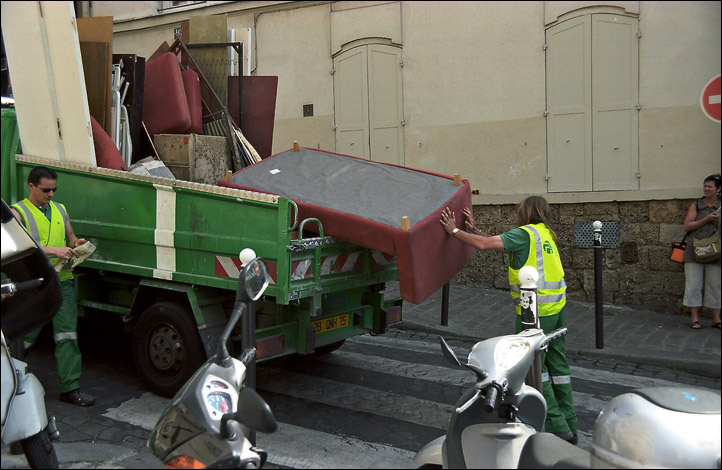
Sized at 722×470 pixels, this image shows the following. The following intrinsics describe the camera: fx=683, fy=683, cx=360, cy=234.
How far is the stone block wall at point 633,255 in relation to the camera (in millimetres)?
8430

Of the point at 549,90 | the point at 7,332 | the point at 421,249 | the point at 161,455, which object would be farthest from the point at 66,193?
the point at 549,90

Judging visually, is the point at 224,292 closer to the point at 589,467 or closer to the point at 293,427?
the point at 293,427

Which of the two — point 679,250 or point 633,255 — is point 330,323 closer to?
point 679,250

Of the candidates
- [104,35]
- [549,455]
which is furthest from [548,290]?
[104,35]

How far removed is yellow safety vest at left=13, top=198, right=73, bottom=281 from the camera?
190 inches

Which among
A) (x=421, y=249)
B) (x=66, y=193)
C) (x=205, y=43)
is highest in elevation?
(x=205, y=43)

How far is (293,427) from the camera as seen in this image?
4.60 metres

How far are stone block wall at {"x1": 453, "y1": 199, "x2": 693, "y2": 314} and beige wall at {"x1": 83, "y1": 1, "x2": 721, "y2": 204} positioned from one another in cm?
18

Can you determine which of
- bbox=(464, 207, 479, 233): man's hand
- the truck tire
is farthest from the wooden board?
bbox=(464, 207, 479, 233): man's hand

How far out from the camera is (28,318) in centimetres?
320

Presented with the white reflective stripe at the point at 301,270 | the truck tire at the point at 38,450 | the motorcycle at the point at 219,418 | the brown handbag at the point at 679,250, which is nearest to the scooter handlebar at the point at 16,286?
the truck tire at the point at 38,450

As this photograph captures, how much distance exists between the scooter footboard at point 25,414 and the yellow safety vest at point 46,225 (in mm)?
1782

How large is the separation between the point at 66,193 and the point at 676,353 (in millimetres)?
5530

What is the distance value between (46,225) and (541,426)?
3753mm
